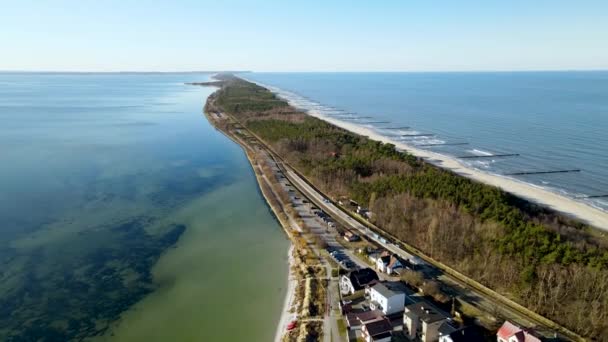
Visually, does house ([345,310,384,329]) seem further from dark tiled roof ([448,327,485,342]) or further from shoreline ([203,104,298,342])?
dark tiled roof ([448,327,485,342])

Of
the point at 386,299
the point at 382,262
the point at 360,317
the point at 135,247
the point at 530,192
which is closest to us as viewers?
the point at 360,317

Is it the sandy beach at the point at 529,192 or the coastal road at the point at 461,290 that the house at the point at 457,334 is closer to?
the coastal road at the point at 461,290

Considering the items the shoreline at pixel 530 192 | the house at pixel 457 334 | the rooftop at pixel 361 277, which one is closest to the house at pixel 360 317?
the rooftop at pixel 361 277

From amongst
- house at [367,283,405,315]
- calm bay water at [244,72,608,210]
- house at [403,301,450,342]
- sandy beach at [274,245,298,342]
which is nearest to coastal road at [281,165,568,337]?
house at [403,301,450,342]

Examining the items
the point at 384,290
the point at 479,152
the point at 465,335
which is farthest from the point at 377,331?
the point at 479,152

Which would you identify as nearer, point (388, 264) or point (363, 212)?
point (388, 264)

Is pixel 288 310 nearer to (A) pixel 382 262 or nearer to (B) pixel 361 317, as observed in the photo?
(B) pixel 361 317

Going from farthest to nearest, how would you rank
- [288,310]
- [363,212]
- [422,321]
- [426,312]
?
[363,212] → [288,310] → [426,312] → [422,321]
